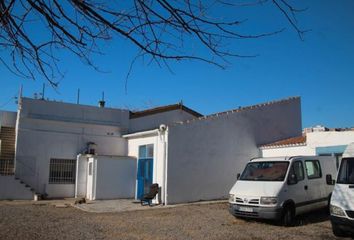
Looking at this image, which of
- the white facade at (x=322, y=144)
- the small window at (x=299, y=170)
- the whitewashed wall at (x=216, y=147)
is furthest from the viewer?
the whitewashed wall at (x=216, y=147)

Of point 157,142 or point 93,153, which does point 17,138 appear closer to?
point 93,153

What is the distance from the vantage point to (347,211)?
9.12m

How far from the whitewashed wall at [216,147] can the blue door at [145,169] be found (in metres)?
2.05

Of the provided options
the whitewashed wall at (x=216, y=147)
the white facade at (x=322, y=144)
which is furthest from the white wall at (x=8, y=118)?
the white facade at (x=322, y=144)

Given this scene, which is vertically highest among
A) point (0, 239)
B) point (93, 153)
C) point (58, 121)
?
point (58, 121)

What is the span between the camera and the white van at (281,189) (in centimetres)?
1169

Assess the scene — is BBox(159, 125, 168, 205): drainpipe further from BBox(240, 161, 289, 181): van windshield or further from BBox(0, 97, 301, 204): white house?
BBox(240, 161, 289, 181): van windshield

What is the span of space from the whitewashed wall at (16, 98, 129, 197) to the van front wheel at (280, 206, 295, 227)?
45.5 ft

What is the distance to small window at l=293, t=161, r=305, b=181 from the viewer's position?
12683 millimetres

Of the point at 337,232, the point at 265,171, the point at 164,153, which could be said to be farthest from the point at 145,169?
the point at 337,232

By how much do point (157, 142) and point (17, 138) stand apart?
316 inches

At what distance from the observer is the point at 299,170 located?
12836 millimetres

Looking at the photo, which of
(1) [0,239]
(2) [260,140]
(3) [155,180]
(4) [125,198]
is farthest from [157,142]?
(1) [0,239]

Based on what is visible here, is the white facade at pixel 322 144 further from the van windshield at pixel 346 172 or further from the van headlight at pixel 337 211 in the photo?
the van headlight at pixel 337 211
